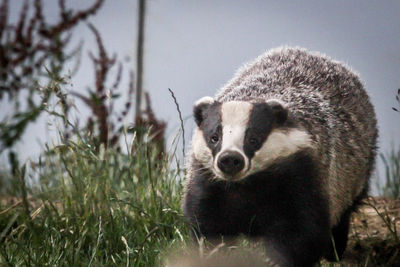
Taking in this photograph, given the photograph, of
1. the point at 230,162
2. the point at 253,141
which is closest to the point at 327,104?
the point at 253,141

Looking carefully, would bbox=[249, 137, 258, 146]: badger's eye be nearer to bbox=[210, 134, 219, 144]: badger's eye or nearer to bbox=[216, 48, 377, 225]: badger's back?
bbox=[210, 134, 219, 144]: badger's eye

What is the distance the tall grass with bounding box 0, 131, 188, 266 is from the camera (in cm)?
313

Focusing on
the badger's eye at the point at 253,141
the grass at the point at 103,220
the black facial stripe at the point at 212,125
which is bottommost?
the grass at the point at 103,220

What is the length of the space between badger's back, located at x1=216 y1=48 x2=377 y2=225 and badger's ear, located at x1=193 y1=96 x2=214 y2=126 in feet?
0.60

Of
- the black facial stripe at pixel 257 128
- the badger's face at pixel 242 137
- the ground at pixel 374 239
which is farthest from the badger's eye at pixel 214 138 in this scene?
the ground at pixel 374 239

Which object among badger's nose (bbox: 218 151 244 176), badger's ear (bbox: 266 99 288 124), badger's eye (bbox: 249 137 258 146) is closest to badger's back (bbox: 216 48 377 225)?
badger's ear (bbox: 266 99 288 124)

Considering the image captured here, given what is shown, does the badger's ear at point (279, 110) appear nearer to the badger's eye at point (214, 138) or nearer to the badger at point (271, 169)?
the badger at point (271, 169)

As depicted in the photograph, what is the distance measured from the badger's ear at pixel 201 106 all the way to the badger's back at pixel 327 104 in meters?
0.18

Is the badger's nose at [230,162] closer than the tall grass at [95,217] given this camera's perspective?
Yes

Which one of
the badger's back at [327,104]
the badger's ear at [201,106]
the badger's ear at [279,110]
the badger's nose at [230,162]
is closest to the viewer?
the badger's nose at [230,162]

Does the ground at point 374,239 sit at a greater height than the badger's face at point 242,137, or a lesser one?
lesser

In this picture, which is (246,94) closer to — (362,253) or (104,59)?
(362,253)

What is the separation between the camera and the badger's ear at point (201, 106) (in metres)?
3.20

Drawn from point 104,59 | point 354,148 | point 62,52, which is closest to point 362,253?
point 354,148
